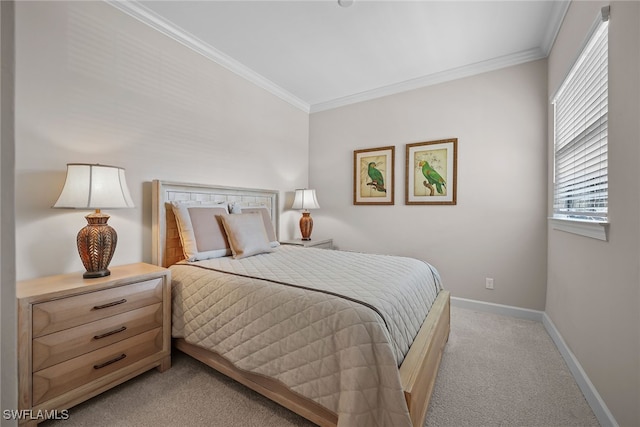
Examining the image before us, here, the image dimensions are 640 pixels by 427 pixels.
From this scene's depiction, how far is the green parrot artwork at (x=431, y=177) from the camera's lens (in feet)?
10.3

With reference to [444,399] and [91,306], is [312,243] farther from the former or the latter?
[91,306]

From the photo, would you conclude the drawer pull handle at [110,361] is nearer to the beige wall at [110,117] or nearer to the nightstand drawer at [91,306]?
the nightstand drawer at [91,306]

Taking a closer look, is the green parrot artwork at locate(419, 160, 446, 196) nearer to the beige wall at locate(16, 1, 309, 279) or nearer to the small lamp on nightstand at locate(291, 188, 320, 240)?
the small lamp on nightstand at locate(291, 188, 320, 240)

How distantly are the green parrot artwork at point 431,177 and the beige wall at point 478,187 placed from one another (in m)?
0.21

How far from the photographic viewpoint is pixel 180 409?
1.50 meters

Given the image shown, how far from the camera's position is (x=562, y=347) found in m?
2.03

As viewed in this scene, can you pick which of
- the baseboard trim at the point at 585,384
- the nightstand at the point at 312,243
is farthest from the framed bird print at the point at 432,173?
the baseboard trim at the point at 585,384

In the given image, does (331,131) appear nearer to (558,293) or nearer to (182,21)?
(182,21)

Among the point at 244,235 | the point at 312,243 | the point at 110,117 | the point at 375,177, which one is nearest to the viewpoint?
the point at 110,117

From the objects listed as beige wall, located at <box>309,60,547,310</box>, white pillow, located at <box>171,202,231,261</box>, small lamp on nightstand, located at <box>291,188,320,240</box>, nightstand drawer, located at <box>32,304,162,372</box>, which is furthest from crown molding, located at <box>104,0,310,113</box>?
Answer: nightstand drawer, located at <box>32,304,162,372</box>

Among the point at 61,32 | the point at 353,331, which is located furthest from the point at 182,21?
the point at 353,331

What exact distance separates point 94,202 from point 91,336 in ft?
2.56

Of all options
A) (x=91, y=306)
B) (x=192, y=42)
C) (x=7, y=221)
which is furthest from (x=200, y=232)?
(x=7, y=221)

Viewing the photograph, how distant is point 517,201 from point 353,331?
2.55 m
